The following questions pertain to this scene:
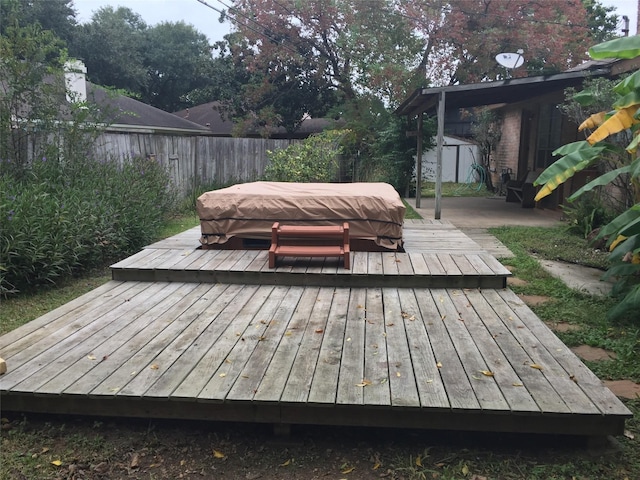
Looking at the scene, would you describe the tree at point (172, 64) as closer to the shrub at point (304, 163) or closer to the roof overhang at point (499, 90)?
the shrub at point (304, 163)

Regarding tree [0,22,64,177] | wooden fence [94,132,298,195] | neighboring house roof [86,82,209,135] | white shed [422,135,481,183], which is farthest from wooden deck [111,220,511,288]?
white shed [422,135,481,183]

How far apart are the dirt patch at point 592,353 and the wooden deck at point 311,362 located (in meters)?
0.36

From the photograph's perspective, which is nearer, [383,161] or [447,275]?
[447,275]

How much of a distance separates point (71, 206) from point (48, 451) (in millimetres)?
3645

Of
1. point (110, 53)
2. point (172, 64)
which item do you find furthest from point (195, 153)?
point (172, 64)

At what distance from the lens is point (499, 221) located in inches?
388

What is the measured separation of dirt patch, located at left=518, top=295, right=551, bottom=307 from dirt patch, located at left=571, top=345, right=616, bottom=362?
971 mm

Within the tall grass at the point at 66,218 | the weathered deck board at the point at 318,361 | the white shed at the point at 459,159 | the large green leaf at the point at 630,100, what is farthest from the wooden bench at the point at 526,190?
the weathered deck board at the point at 318,361

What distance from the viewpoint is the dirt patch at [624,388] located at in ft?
10.1

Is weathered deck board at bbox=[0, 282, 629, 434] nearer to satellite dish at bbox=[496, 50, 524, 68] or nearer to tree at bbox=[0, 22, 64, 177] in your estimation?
tree at bbox=[0, 22, 64, 177]

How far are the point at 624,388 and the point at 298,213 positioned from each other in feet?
11.0

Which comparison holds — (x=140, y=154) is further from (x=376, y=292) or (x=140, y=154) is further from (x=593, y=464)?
(x=593, y=464)

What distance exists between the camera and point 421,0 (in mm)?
17516

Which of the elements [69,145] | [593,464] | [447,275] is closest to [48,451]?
[593,464]
